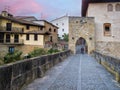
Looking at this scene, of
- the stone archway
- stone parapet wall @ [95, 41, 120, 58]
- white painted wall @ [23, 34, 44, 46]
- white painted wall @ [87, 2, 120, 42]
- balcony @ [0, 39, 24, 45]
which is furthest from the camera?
white painted wall @ [23, 34, 44, 46]

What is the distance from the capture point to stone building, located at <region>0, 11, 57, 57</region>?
41656 millimetres

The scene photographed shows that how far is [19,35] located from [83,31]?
1674cm

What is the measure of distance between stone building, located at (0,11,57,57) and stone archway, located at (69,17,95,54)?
39.1 ft

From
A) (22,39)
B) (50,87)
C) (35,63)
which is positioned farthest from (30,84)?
(22,39)

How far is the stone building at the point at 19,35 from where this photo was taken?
41.7 meters

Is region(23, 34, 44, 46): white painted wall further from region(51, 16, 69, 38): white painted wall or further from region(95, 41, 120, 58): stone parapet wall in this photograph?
region(51, 16, 69, 38): white painted wall

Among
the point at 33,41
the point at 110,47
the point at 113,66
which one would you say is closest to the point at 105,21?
the point at 110,47

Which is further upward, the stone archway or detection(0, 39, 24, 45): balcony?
the stone archway

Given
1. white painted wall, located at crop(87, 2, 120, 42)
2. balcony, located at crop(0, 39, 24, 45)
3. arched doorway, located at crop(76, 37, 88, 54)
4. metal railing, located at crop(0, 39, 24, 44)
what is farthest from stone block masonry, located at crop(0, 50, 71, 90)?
metal railing, located at crop(0, 39, 24, 44)

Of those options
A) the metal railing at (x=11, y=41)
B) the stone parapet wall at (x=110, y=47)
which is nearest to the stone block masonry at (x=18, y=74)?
the stone parapet wall at (x=110, y=47)

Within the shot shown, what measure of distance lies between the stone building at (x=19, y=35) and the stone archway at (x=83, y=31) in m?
11.9

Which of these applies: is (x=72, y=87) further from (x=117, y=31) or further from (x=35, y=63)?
(x=117, y=31)

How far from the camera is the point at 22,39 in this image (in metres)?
42.3

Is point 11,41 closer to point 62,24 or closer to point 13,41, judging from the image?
point 13,41
